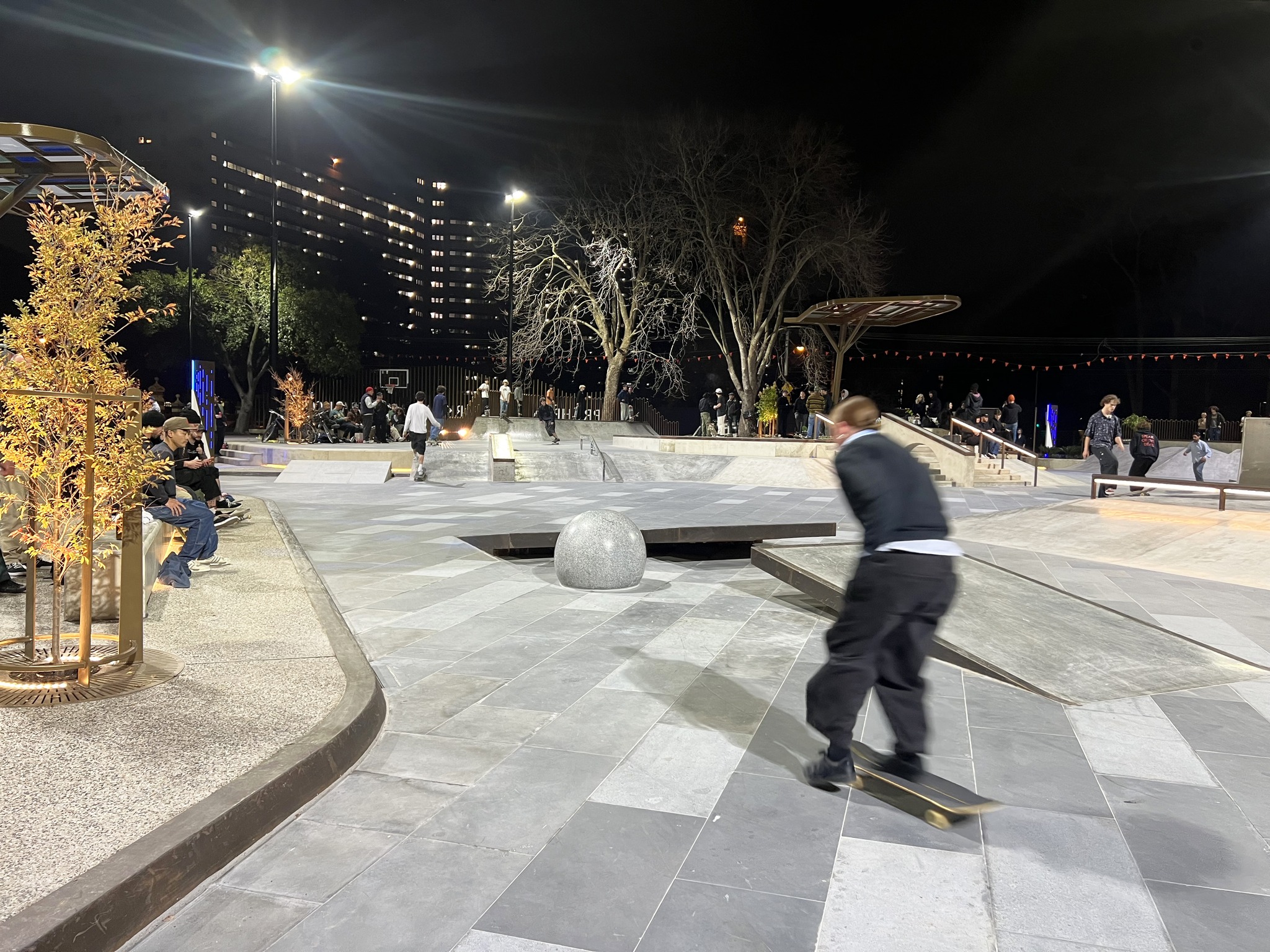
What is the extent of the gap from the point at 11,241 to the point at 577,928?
1721 inches

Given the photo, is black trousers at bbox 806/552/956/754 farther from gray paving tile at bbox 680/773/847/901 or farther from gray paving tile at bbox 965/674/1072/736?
gray paving tile at bbox 965/674/1072/736


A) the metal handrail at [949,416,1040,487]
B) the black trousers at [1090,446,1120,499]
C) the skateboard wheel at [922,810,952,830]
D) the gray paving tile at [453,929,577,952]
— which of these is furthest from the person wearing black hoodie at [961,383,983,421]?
the gray paving tile at [453,929,577,952]

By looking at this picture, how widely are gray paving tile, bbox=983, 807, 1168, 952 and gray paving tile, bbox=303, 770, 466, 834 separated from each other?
7.26 feet

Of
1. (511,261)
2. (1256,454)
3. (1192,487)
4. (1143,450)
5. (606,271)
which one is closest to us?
(1192,487)

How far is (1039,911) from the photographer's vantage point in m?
2.77

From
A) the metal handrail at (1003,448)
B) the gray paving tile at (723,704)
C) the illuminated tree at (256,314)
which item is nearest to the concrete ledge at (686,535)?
the gray paving tile at (723,704)

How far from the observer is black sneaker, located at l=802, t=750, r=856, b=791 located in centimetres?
367

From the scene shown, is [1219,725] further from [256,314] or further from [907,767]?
[256,314]

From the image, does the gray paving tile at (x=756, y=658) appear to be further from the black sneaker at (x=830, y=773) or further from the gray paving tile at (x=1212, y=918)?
the gray paving tile at (x=1212, y=918)

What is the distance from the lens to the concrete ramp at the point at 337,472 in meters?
18.8

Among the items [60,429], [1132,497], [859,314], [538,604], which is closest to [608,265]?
[859,314]

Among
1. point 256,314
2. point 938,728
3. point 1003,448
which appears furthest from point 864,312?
point 256,314

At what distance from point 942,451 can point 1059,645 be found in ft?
59.1

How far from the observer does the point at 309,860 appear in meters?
3.08
